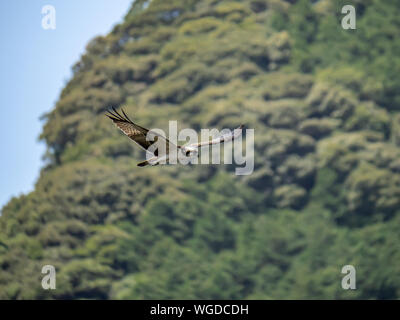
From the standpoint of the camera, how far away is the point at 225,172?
5462cm

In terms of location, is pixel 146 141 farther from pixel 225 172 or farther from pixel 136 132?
pixel 225 172

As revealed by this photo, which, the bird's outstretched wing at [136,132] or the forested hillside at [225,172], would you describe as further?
the forested hillside at [225,172]

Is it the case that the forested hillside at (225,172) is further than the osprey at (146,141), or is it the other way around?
the forested hillside at (225,172)

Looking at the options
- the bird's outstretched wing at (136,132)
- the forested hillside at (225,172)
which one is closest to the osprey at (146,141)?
the bird's outstretched wing at (136,132)

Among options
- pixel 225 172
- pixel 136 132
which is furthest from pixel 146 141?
pixel 225 172

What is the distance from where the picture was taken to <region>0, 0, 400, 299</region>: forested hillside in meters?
49.0

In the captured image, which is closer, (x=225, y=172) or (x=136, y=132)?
(x=136, y=132)

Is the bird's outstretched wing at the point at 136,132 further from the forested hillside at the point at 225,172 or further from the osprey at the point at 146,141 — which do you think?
the forested hillside at the point at 225,172

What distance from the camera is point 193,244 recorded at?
169 feet

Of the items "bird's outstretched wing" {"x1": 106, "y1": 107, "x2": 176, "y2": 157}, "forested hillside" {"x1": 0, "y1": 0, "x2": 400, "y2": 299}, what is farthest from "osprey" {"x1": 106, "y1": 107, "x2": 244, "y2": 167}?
"forested hillside" {"x1": 0, "y1": 0, "x2": 400, "y2": 299}

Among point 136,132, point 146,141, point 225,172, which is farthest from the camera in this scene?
point 225,172

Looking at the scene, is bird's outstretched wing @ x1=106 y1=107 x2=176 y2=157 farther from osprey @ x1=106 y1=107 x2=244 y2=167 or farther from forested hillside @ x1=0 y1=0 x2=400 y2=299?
forested hillside @ x1=0 y1=0 x2=400 y2=299

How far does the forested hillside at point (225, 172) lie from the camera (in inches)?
1930

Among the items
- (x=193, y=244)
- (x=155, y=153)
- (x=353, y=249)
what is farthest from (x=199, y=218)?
(x=155, y=153)
